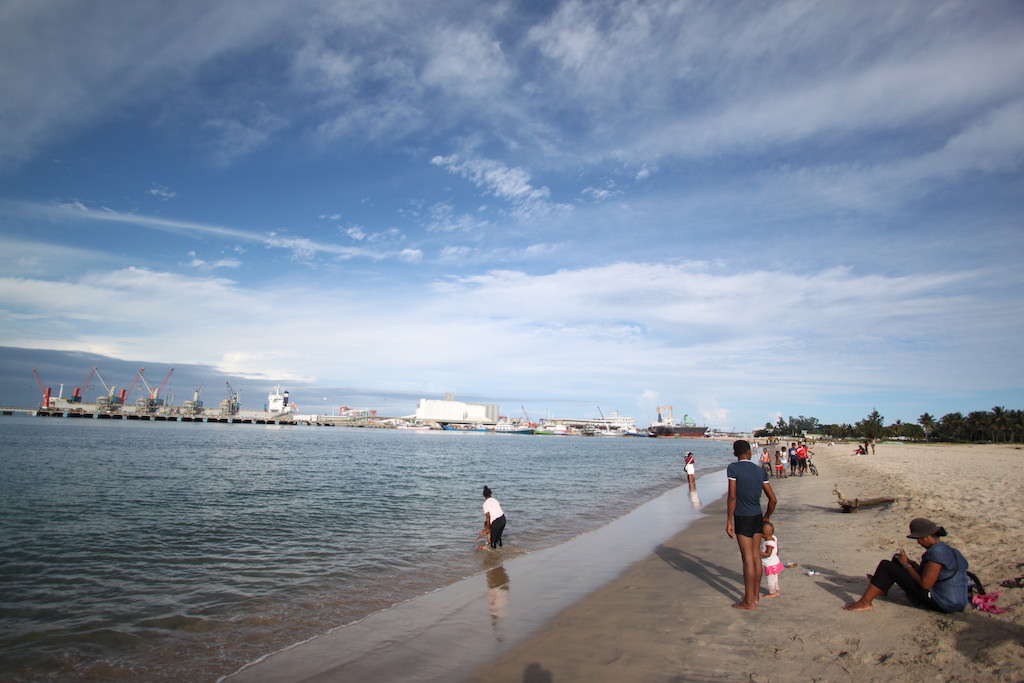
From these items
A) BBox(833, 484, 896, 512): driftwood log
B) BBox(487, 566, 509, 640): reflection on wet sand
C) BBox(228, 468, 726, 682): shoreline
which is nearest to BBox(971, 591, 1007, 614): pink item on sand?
BBox(228, 468, 726, 682): shoreline

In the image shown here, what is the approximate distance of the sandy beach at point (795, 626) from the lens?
18.2 ft

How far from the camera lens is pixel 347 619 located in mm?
9250

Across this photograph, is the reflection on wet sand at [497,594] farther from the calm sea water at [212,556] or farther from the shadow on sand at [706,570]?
the shadow on sand at [706,570]

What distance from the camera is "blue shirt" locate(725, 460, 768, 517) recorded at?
304 inches

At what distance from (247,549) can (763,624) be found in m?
13.1

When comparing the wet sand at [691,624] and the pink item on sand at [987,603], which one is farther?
the pink item on sand at [987,603]

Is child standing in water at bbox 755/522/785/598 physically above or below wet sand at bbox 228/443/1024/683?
above

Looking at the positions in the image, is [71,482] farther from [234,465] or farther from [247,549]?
[247,549]

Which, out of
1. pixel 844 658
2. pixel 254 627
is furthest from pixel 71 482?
pixel 844 658

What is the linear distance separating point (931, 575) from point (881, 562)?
21.1 inches

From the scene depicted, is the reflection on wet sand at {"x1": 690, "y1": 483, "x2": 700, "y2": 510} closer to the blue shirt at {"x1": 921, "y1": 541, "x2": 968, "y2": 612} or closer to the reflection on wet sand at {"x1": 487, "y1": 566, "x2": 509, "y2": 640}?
the reflection on wet sand at {"x1": 487, "y1": 566, "x2": 509, "y2": 640}

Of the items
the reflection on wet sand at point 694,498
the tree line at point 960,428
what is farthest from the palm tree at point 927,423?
the reflection on wet sand at point 694,498

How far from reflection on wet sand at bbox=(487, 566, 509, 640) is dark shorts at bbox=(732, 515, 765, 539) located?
4125 mm

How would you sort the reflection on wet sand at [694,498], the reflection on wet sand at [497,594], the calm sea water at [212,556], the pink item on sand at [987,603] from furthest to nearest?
the reflection on wet sand at [694,498] < the reflection on wet sand at [497,594] < the calm sea water at [212,556] < the pink item on sand at [987,603]
